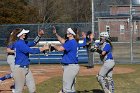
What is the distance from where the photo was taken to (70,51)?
10328 mm

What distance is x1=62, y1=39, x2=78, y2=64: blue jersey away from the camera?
10.3m

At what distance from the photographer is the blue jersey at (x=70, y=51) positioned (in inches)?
404

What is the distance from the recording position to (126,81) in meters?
16.5

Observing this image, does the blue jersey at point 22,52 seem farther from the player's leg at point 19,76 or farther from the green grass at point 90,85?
the green grass at point 90,85

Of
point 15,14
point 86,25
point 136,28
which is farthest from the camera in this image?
point 15,14

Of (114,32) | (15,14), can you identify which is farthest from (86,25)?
(15,14)

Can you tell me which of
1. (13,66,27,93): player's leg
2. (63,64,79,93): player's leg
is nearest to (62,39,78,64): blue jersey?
(63,64,79,93): player's leg

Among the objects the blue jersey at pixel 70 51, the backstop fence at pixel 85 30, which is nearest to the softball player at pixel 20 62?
the blue jersey at pixel 70 51

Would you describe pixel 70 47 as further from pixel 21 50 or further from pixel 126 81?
pixel 126 81

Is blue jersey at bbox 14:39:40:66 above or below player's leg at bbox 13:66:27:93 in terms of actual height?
above

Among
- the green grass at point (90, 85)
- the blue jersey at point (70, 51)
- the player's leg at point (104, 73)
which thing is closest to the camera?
the blue jersey at point (70, 51)

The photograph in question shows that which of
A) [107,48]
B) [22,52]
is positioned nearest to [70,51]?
[22,52]

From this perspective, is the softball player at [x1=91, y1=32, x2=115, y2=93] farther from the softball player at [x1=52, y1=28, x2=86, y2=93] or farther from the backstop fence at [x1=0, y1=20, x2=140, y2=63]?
the backstop fence at [x1=0, y1=20, x2=140, y2=63]

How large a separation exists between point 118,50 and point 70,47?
22.2 metres
